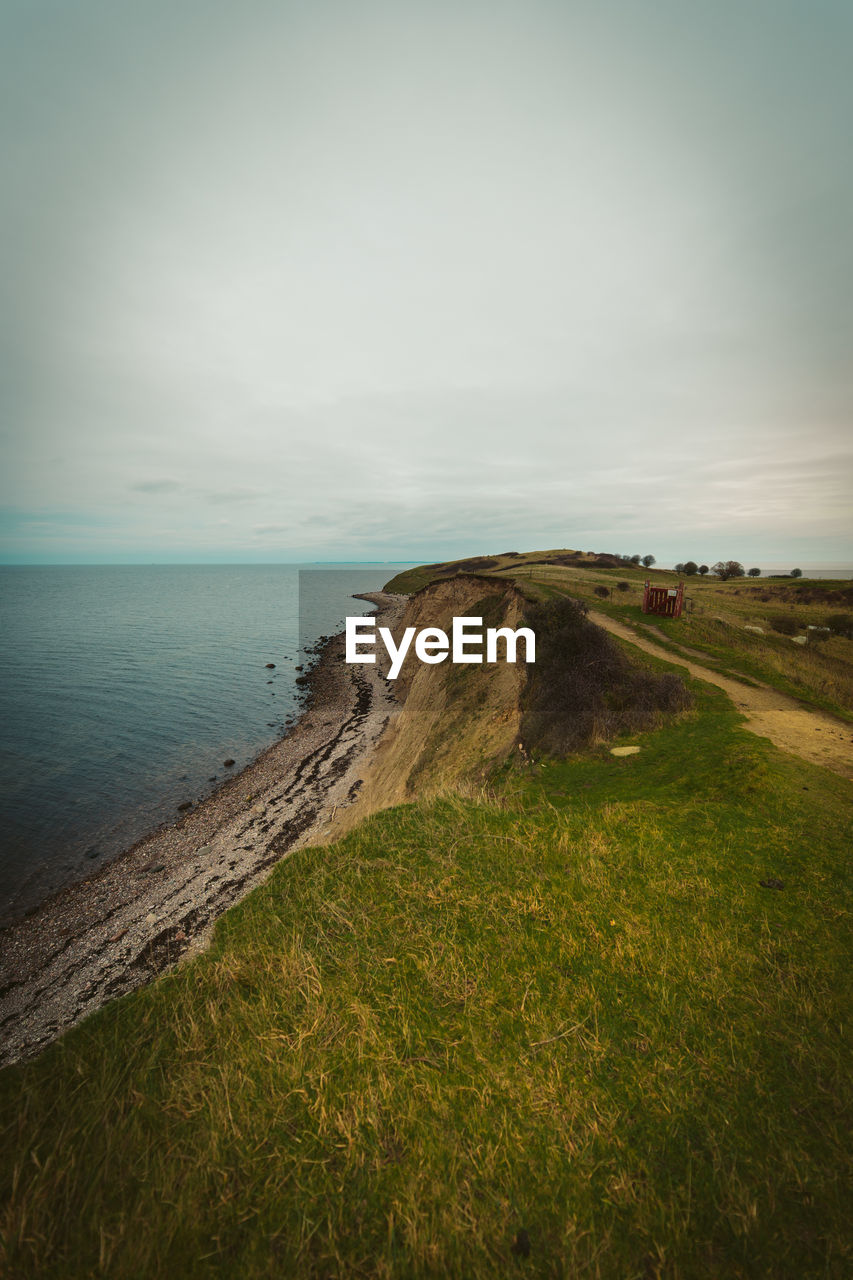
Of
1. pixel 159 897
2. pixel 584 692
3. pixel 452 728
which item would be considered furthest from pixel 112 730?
pixel 584 692

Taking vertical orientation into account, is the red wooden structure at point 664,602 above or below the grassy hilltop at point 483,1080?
above

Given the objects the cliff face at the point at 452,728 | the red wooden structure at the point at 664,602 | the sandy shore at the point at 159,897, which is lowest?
the sandy shore at the point at 159,897

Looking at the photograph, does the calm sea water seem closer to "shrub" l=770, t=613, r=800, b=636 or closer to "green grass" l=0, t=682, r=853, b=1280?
"green grass" l=0, t=682, r=853, b=1280

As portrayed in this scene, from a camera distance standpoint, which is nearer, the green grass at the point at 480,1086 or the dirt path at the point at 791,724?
the green grass at the point at 480,1086

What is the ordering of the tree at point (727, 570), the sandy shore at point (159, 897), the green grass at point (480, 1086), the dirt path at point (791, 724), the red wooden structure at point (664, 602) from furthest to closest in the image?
1. the tree at point (727, 570)
2. the red wooden structure at point (664, 602)
3. the sandy shore at point (159, 897)
4. the dirt path at point (791, 724)
5. the green grass at point (480, 1086)

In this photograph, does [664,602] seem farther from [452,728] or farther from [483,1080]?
[483,1080]

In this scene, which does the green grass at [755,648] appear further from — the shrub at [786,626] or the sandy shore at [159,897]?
the sandy shore at [159,897]

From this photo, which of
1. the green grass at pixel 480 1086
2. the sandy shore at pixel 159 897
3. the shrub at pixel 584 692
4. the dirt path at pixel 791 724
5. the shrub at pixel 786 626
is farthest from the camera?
the shrub at pixel 786 626

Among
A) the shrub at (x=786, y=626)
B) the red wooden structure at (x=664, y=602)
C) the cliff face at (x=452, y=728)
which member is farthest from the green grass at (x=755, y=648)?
the cliff face at (x=452, y=728)
